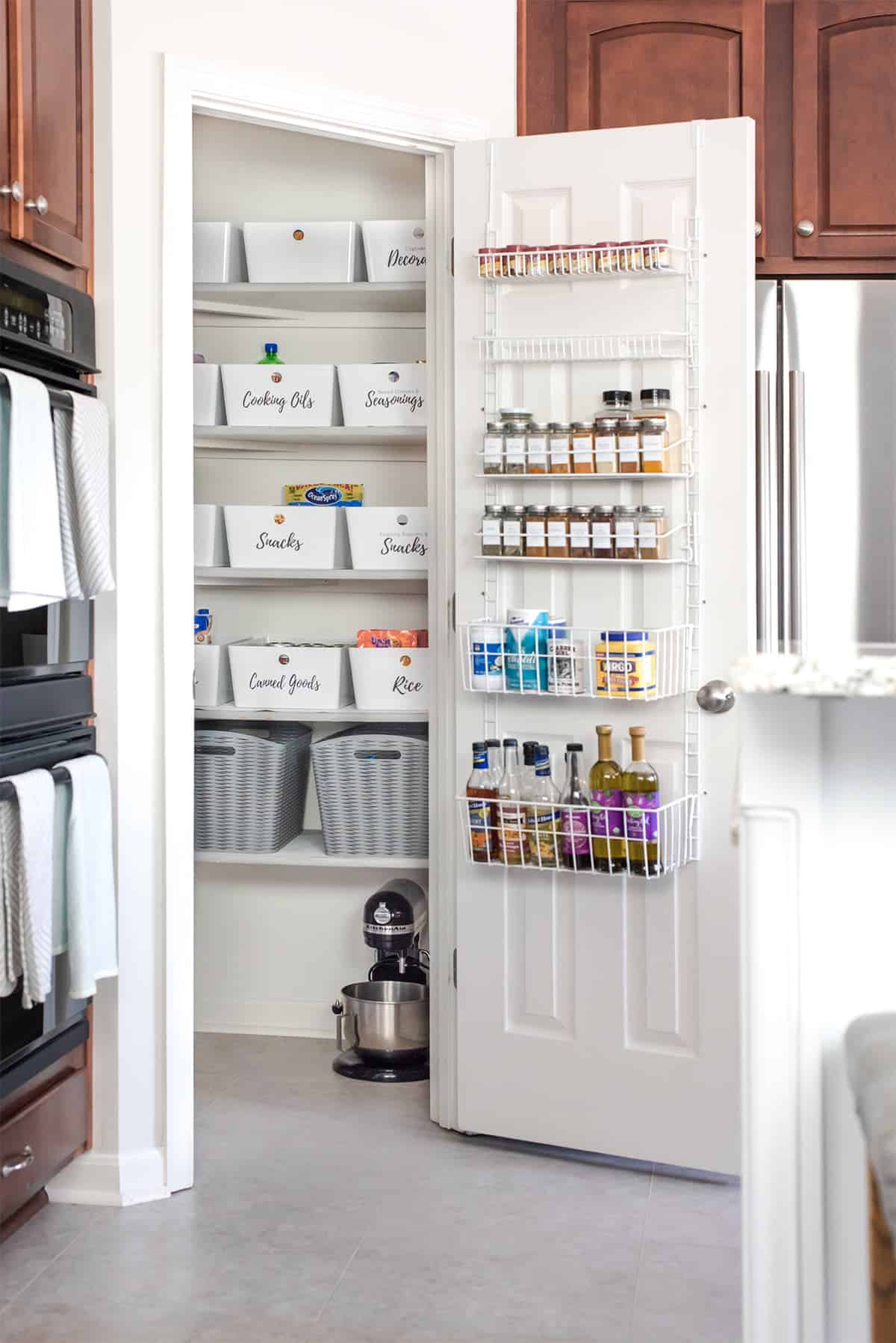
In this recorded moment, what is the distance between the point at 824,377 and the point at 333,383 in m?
1.13

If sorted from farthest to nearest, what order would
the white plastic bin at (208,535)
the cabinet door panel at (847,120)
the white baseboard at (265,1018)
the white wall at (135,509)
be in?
1. the white baseboard at (265,1018)
2. the white plastic bin at (208,535)
3. the cabinet door panel at (847,120)
4. the white wall at (135,509)

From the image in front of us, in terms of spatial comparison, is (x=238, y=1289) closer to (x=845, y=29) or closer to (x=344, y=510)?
(x=344, y=510)

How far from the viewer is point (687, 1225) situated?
7.70 ft

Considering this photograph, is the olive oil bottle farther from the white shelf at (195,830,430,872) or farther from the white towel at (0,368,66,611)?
the white towel at (0,368,66,611)

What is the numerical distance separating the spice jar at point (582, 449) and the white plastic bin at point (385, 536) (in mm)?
684

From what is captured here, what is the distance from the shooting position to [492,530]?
100 inches

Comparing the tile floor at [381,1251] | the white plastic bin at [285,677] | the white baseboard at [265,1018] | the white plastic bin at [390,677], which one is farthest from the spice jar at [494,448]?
the white baseboard at [265,1018]

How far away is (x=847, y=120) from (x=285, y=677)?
1.75 m

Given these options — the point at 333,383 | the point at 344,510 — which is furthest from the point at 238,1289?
the point at 333,383

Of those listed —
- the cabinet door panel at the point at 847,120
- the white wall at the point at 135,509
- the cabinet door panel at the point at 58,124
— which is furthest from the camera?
the cabinet door panel at the point at 847,120

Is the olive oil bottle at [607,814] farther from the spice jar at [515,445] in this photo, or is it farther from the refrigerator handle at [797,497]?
the refrigerator handle at [797,497]

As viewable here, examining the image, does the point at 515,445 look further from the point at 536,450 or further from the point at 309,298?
the point at 309,298

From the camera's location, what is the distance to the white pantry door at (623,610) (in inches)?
97.3

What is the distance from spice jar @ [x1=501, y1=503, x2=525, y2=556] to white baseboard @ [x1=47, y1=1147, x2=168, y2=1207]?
132 cm
